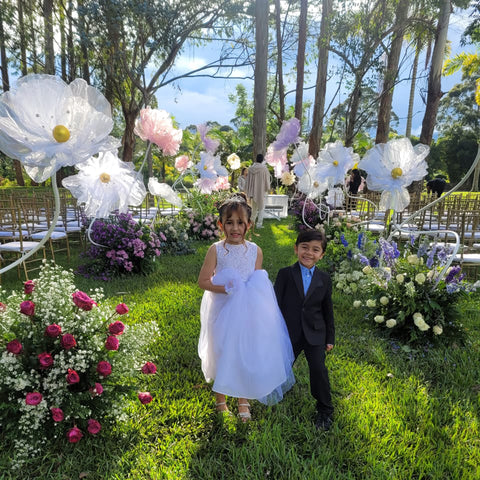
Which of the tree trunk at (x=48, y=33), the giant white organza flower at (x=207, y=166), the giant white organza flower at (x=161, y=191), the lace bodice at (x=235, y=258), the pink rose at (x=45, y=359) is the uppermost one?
the tree trunk at (x=48, y=33)

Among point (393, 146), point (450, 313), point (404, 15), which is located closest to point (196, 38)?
point (404, 15)

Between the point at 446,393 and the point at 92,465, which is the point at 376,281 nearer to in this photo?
the point at 446,393

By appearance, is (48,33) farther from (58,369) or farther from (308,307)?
(308,307)

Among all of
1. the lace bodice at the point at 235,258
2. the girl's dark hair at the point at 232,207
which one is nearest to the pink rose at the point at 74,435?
the lace bodice at the point at 235,258

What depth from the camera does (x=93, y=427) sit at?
1922 mm

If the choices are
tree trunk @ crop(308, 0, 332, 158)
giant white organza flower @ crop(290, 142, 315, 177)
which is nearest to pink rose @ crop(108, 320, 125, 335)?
giant white organza flower @ crop(290, 142, 315, 177)

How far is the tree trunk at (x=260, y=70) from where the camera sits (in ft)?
30.6

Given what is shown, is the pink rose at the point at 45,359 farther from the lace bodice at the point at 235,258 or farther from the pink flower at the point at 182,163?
the pink flower at the point at 182,163

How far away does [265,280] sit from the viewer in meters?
2.20

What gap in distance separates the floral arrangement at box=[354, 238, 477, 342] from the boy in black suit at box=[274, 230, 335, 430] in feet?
4.54

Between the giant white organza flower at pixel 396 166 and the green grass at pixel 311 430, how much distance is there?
55.8 inches

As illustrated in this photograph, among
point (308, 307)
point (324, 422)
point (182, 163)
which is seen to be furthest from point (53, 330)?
point (182, 163)

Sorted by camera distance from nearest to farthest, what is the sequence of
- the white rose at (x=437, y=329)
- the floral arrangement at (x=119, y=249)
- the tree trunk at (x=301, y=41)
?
1. the white rose at (x=437, y=329)
2. the floral arrangement at (x=119, y=249)
3. the tree trunk at (x=301, y=41)

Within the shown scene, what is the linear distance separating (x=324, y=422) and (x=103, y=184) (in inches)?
98.1
